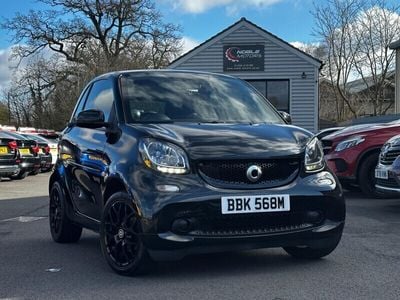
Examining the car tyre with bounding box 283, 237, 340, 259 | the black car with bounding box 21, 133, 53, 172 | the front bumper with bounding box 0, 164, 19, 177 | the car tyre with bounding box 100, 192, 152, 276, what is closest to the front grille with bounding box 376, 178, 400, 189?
the car tyre with bounding box 283, 237, 340, 259

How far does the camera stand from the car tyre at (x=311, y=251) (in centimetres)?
533

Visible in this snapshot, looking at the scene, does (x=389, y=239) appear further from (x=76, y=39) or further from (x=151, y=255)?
(x=76, y=39)

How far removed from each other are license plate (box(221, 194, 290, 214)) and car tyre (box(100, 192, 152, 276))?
0.69 meters

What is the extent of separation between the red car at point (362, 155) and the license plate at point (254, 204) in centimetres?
569

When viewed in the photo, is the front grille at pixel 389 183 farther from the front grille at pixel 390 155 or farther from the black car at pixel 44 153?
the black car at pixel 44 153

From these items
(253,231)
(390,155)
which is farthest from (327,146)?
(253,231)

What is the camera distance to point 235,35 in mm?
24766

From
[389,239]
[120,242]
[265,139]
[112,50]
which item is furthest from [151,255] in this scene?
[112,50]

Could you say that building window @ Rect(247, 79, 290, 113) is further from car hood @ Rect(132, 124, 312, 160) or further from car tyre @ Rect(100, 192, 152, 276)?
car tyre @ Rect(100, 192, 152, 276)

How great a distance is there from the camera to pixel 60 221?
22.1 ft

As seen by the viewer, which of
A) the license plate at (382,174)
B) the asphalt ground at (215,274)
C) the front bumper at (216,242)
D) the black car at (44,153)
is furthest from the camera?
the black car at (44,153)

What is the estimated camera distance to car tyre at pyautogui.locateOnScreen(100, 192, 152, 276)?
190 inches

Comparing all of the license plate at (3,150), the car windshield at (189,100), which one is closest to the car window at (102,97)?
the car windshield at (189,100)

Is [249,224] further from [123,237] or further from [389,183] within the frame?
[389,183]
